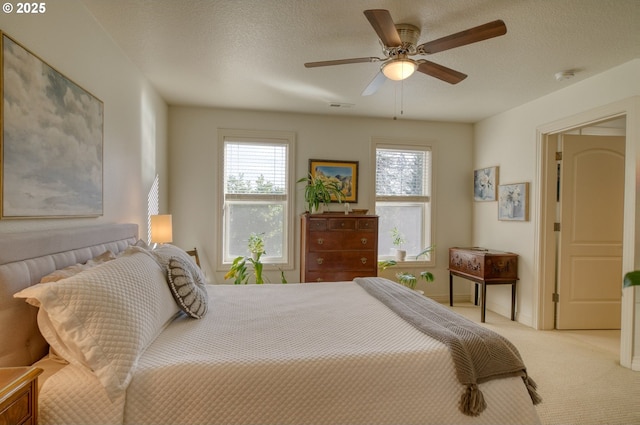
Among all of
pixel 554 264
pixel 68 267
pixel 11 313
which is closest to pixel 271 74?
pixel 68 267

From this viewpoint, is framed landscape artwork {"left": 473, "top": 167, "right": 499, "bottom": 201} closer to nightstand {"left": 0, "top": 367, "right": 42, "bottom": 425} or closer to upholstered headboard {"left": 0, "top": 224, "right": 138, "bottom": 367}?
upholstered headboard {"left": 0, "top": 224, "right": 138, "bottom": 367}

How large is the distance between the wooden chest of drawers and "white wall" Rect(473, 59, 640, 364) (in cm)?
172

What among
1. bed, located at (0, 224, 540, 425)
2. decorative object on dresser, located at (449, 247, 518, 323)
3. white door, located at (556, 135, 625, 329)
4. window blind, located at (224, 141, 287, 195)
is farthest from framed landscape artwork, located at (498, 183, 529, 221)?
window blind, located at (224, 141, 287, 195)

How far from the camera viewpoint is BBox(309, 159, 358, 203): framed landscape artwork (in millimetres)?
4281

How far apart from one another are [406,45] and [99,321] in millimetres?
2283

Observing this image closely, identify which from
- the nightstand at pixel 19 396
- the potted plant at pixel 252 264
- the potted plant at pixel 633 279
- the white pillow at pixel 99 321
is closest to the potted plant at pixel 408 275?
the potted plant at pixel 252 264

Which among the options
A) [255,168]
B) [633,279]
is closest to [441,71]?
[633,279]

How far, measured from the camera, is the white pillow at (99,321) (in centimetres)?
113

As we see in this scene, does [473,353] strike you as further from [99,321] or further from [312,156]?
[312,156]

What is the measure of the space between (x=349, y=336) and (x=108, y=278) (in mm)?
1103

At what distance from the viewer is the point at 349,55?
2631 millimetres

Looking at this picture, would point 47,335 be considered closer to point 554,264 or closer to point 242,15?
point 242,15

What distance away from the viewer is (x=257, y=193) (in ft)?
13.8

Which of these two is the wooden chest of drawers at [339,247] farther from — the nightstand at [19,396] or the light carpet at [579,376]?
the nightstand at [19,396]
